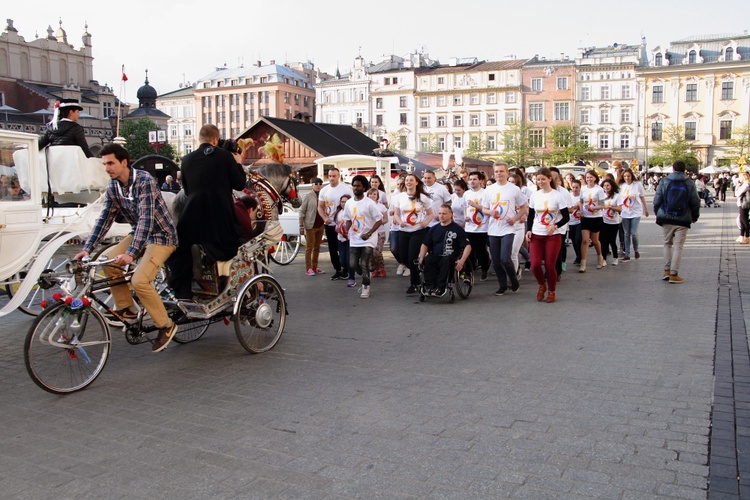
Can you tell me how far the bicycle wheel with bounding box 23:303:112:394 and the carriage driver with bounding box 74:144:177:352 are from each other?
0.45 m

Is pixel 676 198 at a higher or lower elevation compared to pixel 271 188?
lower

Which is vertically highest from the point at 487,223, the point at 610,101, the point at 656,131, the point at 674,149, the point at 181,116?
the point at 181,116

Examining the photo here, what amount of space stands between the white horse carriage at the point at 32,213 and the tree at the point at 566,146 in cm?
7347

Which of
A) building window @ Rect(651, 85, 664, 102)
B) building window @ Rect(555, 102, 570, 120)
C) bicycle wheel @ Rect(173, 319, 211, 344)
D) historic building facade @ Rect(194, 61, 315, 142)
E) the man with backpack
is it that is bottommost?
bicycle wheel @ Rect(173, 319, 211, 344)

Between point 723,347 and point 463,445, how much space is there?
386 centimetres

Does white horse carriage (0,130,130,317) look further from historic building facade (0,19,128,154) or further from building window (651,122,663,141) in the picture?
building window (651,122,663,141)

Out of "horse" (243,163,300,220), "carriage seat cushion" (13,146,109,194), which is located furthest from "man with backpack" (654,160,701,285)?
"carriage seat cushion" (13,146,109,194)

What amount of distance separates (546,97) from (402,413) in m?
89.4

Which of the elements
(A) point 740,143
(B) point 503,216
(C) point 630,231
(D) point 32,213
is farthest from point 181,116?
(D) point 32,213

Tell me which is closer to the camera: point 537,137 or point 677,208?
point 677,208

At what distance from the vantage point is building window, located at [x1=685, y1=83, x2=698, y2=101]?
80875 millimetres

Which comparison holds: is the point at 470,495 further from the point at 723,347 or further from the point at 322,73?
the point at 322,73

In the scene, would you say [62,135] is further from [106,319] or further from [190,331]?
[106,319]

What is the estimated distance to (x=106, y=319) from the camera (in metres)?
6.03
